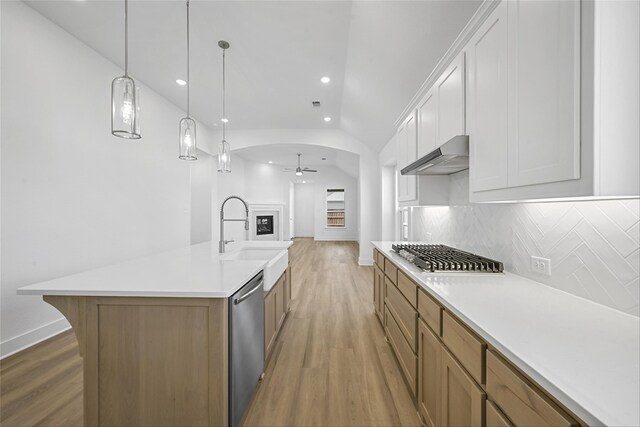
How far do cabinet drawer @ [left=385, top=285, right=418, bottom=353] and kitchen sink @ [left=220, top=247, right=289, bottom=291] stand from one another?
3.35 ft

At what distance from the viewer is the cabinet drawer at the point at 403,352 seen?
166 centimetres

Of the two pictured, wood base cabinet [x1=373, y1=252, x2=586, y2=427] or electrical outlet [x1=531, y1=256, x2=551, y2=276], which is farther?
electrical outlet [x1=531, y1=256, x2=551, y2=276]

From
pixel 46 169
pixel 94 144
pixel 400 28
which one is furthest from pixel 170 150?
pixel 400 28

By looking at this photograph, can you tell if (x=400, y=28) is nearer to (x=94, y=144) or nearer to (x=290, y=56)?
(x=290, y=56)

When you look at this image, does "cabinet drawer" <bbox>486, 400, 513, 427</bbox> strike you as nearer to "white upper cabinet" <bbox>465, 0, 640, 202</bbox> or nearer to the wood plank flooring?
"white upper cabinet" <bbox>465, 0, 640, 202</bbox>

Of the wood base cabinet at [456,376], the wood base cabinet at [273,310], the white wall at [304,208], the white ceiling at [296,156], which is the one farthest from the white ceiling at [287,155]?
the wood base cabinet at [456,376]

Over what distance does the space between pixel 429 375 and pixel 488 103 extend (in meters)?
1.49

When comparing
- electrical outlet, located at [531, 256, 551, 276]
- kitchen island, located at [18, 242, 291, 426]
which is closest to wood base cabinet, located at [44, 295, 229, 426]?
kitchen island, located at [18, 242, 291, 426]

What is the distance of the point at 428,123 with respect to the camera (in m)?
2.12

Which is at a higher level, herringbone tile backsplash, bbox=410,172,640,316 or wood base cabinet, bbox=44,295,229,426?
herringbone tile backsplash, bbox=410,172,640,316

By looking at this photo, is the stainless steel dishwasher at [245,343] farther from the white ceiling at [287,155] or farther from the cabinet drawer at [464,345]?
the white ceiling at [287,155]

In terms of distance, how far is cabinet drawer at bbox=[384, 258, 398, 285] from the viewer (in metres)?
2.13

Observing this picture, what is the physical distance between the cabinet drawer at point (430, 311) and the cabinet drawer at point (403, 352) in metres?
0.36

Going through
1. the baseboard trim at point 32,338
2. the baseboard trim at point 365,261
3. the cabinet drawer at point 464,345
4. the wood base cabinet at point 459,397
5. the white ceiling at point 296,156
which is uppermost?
the white ceiling at point 296,156
